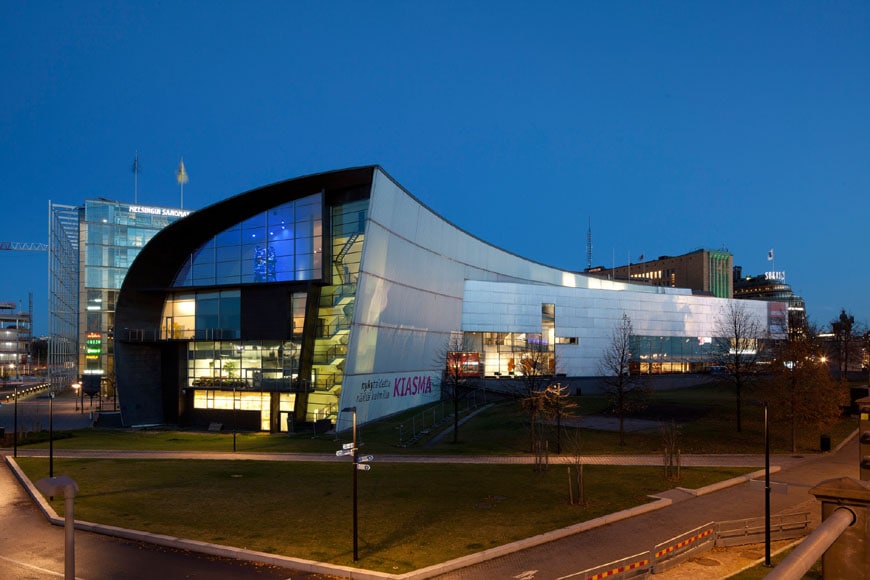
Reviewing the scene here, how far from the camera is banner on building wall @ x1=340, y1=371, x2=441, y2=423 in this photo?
1813 inches

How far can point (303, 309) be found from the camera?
49.1 m

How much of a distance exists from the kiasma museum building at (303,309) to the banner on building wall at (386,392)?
143mm

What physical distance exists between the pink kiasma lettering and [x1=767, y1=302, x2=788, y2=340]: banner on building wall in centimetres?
6006

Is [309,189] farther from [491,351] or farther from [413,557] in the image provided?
[413,557]

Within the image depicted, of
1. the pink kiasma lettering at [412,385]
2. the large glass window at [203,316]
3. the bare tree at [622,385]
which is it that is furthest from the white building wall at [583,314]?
the large glass window at [203,316]

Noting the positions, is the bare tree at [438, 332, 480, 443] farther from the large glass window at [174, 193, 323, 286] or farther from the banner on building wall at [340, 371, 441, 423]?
the large glass window at [174, 193, 323, 286]

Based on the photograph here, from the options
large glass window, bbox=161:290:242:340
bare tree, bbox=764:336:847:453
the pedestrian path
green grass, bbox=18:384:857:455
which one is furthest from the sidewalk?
large glass window, bbox=161:290:242:340

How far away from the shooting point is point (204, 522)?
2031cm

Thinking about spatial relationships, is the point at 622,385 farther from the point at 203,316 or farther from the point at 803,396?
the point at 203,316

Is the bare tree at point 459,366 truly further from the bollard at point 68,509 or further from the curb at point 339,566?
the bollard at point 68,509

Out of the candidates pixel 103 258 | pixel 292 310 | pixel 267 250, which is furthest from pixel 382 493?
pixel 103 258

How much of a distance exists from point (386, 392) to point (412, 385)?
15.6 ft

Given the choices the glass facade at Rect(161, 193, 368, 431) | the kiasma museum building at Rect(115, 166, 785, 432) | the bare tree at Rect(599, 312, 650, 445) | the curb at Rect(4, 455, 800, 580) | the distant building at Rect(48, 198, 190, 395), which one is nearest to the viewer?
the curb at Rect(4, 455, 800, 580)

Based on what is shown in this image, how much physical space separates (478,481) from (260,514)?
9.64m
